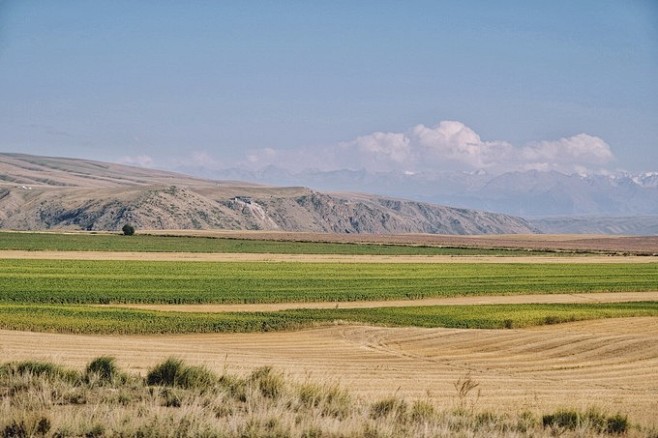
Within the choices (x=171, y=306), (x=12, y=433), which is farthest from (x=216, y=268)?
(x=12, y=433)

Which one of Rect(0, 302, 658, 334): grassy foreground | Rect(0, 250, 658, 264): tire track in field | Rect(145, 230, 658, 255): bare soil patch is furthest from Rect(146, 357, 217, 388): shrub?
Rect(145, 230, 658, 255): bare soil patch

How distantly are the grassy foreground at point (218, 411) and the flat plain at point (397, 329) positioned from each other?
7.05 ft

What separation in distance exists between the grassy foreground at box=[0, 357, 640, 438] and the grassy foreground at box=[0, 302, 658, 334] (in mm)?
15776

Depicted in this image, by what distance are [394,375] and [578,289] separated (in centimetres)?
3418

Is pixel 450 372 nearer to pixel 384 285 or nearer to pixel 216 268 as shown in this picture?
pixel 384 285

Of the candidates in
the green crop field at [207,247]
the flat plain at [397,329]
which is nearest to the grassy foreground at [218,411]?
the flat plain at [397,329]

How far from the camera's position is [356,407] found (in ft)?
45.9

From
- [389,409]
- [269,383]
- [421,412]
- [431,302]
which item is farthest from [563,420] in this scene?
[431,302]

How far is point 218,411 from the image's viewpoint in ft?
42.2

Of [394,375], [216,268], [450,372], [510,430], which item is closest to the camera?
[510,430]

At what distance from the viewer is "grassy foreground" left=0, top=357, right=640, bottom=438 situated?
11.4 meters

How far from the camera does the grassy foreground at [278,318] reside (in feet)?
104

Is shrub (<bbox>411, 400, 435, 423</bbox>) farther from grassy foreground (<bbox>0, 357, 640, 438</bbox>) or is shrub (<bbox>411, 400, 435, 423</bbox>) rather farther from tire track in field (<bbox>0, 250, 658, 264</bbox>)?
tire track in field (<bbox>0, 250, 658, 264</bbox>)

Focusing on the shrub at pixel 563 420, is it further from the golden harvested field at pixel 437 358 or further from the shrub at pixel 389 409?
the shrub at pixel 389 409
